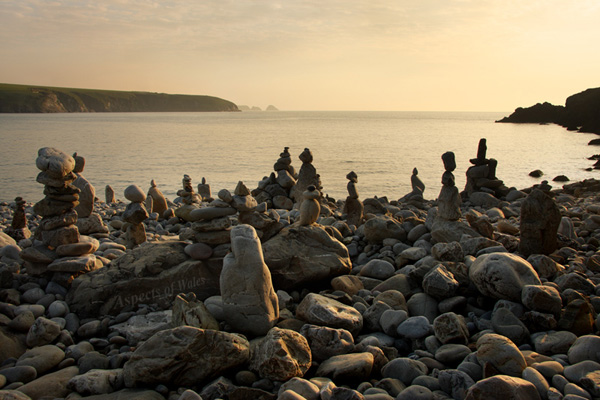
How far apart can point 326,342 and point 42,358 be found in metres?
3.26

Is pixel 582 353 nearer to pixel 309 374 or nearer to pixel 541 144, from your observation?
pixel 309 374

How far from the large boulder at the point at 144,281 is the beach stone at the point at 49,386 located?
158 centimetres

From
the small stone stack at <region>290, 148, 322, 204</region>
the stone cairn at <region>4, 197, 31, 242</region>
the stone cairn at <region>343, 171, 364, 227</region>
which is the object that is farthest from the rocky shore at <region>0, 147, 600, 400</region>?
the small stone stack at <region>290, 148, 322, 204</region>

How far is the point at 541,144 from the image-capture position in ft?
154

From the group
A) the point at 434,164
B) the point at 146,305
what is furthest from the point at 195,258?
the point at 434,164

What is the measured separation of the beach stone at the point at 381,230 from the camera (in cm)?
913

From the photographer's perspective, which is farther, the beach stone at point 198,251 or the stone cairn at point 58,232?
the beach stone at point 198,251

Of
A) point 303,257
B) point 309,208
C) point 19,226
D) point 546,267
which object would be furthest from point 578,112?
point 19,226

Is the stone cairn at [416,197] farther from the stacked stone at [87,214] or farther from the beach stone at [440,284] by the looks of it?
the stacked stone at [87,214]

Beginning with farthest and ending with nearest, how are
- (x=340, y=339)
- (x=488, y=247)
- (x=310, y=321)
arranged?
(x=488, y=247)
(x=310, y=321)
(x=340, y=339)

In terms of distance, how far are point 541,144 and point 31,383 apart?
170ft

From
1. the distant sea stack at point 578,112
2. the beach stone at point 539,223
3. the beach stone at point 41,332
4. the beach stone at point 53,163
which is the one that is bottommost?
the beach stone at point 41,332

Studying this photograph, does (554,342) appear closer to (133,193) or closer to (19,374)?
(19,374)

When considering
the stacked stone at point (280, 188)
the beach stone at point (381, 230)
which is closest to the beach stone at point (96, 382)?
the beach stone at point (381, 230)
